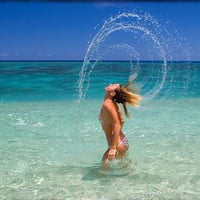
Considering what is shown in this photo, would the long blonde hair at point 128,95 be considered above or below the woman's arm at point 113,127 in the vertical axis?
above

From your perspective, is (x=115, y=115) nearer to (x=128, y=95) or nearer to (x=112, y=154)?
(x=128, y=95)

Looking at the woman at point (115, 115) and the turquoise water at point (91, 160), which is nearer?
the turquoise water at point (91, 160)

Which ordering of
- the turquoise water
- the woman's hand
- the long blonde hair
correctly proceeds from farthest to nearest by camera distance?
the long blonde hair < the woman's hand < the turquoise water

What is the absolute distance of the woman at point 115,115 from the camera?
544 centimetres

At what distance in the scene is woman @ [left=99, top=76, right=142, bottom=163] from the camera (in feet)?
17.8

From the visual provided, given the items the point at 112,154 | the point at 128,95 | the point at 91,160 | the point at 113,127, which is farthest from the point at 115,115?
the point at 91,160

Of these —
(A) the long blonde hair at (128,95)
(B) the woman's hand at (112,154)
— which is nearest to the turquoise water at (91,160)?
(B) the woman's hand at (112,154)

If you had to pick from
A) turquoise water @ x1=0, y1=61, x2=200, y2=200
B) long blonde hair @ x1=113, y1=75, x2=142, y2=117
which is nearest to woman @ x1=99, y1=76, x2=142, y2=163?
long blonde hair @ x1=113, y1=75, x2=142, y2=117

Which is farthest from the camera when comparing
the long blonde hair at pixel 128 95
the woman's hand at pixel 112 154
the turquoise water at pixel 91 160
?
the long blonde hair at pixel 128 95

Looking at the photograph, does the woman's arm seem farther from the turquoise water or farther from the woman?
the turquoise water

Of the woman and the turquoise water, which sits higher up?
the woman

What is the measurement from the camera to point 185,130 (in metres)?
9.03

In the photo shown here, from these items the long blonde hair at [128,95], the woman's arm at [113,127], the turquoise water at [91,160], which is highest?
the long blonde hair at [128,95]

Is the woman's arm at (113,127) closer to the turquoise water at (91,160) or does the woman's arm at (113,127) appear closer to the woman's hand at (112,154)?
the woman's hand at (112,154)
